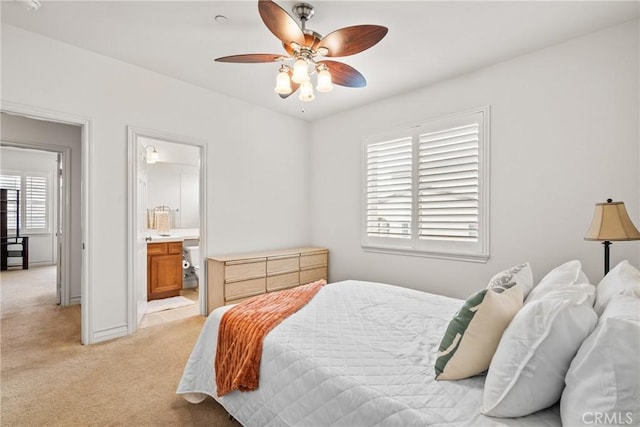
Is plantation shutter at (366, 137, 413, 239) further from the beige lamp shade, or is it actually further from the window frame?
the window frame

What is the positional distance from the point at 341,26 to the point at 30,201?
27.4 ft

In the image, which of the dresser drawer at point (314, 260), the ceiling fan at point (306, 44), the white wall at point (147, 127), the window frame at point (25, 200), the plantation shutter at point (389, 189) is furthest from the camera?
the window frame at point (25, 200)

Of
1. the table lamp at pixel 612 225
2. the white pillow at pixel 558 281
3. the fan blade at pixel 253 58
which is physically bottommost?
the white pillow at pixel 558 281

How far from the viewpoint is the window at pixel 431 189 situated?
10.6 ft

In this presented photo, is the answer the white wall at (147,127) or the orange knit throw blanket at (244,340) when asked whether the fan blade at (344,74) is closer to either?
the orange knit throw blanket at (244,340)

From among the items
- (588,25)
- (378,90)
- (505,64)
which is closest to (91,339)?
(378,90)

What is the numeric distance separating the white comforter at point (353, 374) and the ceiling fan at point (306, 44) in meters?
1.57

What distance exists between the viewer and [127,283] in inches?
125

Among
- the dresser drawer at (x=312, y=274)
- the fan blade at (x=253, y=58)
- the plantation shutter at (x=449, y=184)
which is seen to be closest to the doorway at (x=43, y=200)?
the dresser drawer at (x=312, y=274)

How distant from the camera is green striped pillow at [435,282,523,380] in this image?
1.25 metres

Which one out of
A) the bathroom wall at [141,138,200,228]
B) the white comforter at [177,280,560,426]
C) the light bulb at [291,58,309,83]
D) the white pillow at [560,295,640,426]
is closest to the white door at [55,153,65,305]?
the bathroom wall at [141,138,200,228]

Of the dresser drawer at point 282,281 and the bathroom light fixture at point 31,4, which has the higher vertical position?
the bathroom light fixture at point 31,4

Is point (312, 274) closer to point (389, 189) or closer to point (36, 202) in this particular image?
point (389, 189)

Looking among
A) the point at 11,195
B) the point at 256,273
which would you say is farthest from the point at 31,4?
the point at 11,195
